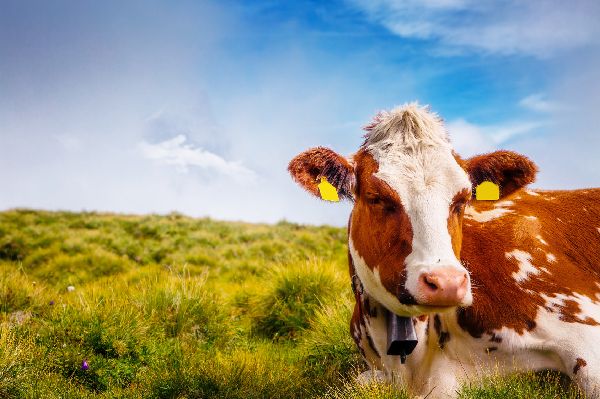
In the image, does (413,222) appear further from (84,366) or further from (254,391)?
(84,366)

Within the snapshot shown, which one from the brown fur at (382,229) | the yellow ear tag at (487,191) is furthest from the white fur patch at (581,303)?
the brown fur at (382,229)

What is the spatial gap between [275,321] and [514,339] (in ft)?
14.4

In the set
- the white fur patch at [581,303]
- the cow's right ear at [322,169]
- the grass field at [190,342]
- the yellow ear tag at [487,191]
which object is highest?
the cow's right ear at [322,169]

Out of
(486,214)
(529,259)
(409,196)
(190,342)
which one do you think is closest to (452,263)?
(409,196)

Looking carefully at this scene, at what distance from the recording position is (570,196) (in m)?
4.50

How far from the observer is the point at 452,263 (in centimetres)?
275

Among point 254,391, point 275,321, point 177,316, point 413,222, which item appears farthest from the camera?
point 275,321

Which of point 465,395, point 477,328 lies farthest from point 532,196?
point 465,395

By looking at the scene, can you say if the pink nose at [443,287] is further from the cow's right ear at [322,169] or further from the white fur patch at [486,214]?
the white fur patch at [486,214]

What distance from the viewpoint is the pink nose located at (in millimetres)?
2650

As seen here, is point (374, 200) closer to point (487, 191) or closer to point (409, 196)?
point (409, 196)

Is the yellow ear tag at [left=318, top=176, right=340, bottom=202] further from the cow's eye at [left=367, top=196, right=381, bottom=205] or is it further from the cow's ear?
the cow's ear

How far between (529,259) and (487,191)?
1.98ft

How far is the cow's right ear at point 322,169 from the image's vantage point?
3554mm
